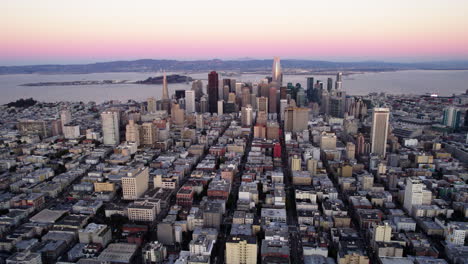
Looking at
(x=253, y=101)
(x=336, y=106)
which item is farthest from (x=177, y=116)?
(x=336, y=106)

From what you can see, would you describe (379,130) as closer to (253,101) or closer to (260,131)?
(260,131)

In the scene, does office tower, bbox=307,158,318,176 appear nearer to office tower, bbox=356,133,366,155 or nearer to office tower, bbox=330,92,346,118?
office tower, bbox=356,133,366,155

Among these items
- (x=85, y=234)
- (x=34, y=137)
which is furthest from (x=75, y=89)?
(x=85, y=234)

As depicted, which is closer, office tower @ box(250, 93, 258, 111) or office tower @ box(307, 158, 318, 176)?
office tower @ box(307, 158, 318, 176)

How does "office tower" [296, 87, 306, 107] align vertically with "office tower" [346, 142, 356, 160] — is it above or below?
above

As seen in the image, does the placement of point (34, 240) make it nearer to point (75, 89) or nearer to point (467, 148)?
point (467, 148)

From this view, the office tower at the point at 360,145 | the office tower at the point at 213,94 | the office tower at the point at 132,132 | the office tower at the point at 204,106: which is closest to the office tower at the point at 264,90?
the office tower at the point at 213,94

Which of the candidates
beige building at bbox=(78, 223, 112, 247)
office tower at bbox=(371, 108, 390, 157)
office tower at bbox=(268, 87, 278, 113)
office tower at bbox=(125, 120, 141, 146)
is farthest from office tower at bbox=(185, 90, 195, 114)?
beige building at bbox=(78, 223, 112, 247)
